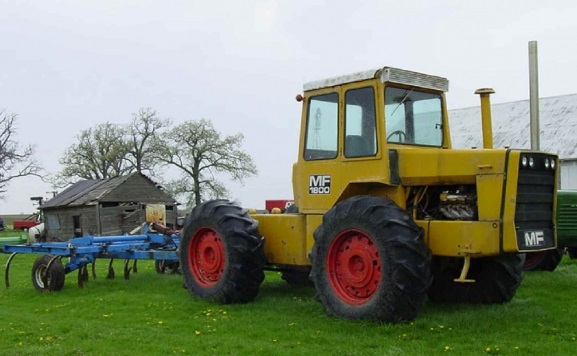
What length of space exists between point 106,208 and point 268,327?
27632mm

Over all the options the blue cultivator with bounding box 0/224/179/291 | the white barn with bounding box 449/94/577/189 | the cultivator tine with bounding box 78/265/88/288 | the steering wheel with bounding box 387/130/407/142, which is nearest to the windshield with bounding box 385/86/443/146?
the steering wheel with bounding box 387/130/407/142

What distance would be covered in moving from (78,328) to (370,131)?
4034mm

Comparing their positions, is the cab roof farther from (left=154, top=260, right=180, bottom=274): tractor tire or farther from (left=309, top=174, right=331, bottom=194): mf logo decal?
(left=154, top=260, right=180, bottom=274): tractor tire

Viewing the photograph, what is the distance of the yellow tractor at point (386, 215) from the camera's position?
7.85 metres

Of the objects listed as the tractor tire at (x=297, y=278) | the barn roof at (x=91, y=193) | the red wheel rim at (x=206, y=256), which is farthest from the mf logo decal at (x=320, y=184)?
the barn roof at (x=91, y=193)

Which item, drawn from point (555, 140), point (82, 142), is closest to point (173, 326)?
point (555, 140)

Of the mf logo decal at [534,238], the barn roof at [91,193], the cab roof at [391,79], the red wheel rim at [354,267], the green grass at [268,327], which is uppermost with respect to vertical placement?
the cab roof at [391,79]

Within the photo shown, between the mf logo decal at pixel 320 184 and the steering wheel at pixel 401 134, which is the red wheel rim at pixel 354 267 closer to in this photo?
the mf logo decal at pixel 320 184

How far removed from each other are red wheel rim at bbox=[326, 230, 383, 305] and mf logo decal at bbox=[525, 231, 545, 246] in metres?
1.57

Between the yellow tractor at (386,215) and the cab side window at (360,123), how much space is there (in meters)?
0.01

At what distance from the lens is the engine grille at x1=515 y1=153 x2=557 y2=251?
25.9 feet

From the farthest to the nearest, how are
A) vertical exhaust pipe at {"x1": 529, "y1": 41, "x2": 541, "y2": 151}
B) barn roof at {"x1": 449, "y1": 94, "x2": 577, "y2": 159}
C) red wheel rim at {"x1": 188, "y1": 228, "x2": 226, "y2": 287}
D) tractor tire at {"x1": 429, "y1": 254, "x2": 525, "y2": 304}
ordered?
1. barn roof at {"x1": 449, "y1": 94, "x2": 577, "y2": 159}
2. vertical exhaust pipe at {"x1": 529, "y1": 41, "x2": 541, "y2": 151}
3. red wheel rim at {"x1": 188, "y1": 228, "x2": 226, "y2": 287}
4. tractor tire at {"x1": 429, "y1": 254, "x2": 525, "y2": 304}

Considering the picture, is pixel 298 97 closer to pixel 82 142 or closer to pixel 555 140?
pixel 555 140

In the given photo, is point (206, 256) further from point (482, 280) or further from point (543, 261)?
point (543, 261)
